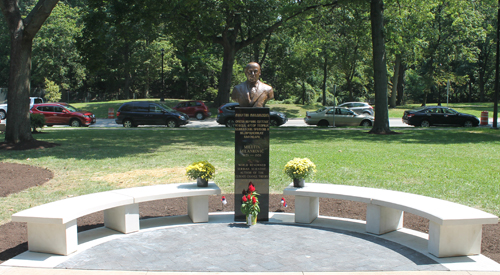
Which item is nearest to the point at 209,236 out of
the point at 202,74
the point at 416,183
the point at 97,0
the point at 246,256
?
the point at 246,256

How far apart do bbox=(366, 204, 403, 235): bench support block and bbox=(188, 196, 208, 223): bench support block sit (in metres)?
2.69

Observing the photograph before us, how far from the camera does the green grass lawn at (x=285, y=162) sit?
9273 mm

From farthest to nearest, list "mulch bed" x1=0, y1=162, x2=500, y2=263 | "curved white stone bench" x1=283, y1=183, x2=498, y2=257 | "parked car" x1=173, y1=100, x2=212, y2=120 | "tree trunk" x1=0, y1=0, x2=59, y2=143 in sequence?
"parked car" x1=173, y1=100, x2=212, y2=120
"tree trunk" x1=0, y1=0, x2=59, y2=143
"mulch bed" x1=0, y1=162, x2=500, y2=263
"curved white stone bench" x1=283, y1=183, x2=498, y2=257

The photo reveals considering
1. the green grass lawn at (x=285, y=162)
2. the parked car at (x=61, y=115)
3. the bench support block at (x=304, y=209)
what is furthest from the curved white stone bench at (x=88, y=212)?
the parked car at (x=61, y=115)

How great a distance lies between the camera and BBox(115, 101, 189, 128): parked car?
88.5 feet

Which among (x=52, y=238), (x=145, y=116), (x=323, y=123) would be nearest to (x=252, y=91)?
(x=52, y=238)

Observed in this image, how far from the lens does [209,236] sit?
6.43 meters

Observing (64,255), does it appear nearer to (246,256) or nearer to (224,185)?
(246,256)

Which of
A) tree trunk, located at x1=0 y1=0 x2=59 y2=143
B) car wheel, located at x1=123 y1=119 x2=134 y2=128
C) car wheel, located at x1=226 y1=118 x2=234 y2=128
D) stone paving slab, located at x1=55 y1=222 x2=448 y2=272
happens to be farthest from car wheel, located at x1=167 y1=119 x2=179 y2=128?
stone paving slab, located at x1=55 y1=222 x2=448 y2=272

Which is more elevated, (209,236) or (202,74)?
(202,74)

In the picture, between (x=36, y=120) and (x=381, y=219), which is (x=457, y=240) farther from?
(x=36, y=120)

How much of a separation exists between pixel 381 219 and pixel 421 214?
87 cm

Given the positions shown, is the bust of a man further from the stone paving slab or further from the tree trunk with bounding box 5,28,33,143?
the tree trunk with bounding box 5,28,33,143

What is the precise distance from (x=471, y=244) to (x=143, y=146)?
41.7 ft
